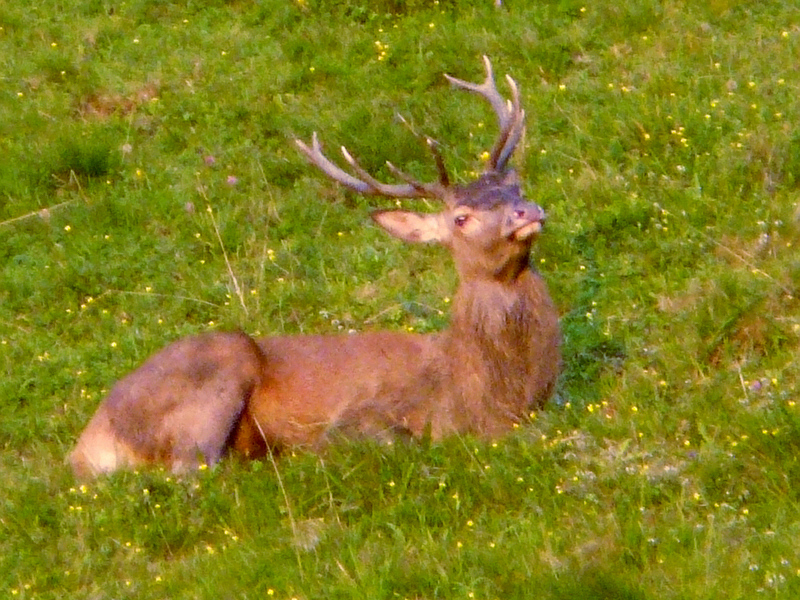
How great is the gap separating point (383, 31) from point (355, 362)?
3.95 m

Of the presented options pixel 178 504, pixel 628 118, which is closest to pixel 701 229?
pixel 628 118

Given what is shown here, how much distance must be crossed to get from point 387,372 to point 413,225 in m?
0.79

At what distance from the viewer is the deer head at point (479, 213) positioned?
7219 mm

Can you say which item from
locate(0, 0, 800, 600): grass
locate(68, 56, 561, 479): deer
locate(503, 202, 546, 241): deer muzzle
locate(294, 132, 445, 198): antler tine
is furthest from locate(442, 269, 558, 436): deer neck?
locate(294, 132, 445, 198): antler tine

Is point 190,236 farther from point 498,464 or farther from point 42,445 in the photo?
point 498,464

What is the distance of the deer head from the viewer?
23.7 ft

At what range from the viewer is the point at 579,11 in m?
10.7

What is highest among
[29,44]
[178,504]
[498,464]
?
[498,464]

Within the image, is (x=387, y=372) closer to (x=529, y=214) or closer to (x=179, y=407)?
(x=179, y=407)

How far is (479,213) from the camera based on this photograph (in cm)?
Result: 734

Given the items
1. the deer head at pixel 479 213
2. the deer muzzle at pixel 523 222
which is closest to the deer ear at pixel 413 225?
the deer head at pixel 479 213

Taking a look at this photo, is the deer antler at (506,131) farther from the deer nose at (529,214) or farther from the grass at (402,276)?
the grass at (402,276)

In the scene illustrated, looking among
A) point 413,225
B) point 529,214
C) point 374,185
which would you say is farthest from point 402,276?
point 529,214

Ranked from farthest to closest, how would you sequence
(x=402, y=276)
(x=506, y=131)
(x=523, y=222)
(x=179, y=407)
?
(x=402, y=276), (x=506, y=131), (x=179, y=407), (x=523, y=222)
